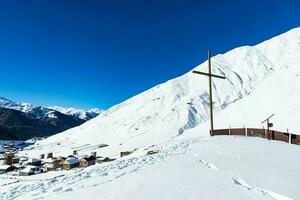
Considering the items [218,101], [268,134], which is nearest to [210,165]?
[268,134]

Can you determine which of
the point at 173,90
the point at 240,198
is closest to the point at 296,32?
the point at 173,90

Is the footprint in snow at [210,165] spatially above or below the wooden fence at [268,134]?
below

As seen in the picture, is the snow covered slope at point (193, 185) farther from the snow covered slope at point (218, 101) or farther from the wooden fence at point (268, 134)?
the snow covered slope at point (218, 101)

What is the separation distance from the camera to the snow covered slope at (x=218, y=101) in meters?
82.5

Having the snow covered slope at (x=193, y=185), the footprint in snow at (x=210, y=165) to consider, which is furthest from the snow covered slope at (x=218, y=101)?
the snow covered slope at (x=193, y=185)

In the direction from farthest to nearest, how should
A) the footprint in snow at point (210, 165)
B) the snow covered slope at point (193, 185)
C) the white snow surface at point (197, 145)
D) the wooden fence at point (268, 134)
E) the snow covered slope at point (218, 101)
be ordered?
the snow covered slope at point (218, 101) < the wooden fence at point (268, 134) < the footprint in snow at point (210, 165) < the white snow surface at point (197, 145) < the snow covered slope at point (193, 185)

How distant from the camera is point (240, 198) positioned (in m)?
7.26

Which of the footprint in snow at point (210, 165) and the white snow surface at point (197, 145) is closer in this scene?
the white snow surface at point (197, 145)

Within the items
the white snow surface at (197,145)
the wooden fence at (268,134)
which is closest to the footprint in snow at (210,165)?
the white snow surface at (197,145)

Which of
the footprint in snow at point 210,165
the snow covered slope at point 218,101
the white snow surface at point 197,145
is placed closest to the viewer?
the white snow surface at point 197,145

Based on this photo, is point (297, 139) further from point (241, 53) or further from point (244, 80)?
point (241, 53)

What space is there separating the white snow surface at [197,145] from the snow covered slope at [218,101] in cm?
46

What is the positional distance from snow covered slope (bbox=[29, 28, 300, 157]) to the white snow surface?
1.49 feet

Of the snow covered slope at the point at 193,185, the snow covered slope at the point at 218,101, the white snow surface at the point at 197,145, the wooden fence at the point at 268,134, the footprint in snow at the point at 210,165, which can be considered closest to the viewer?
the snow covered slope at the point at 193,185
